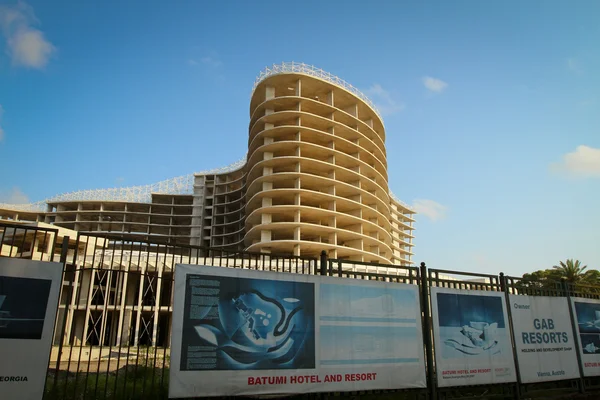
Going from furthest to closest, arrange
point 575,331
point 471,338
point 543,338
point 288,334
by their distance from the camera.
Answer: point 575,331 → point 543,338 → point 471,338 → point 288,334

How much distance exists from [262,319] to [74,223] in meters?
96.7

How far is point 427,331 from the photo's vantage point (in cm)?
1011

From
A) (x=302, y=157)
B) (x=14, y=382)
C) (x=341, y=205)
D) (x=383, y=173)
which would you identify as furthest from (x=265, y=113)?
(x=14, y=382)

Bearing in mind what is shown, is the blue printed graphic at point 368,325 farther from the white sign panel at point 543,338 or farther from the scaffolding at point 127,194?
the scaffolding at point 127,194

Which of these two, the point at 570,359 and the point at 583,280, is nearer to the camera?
the point at 570,359

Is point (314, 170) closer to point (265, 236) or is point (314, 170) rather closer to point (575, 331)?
point (265, 236)

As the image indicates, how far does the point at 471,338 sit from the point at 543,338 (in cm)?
280

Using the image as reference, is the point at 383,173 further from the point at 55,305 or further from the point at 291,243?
the point at 55,305

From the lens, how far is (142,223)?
95.2 metres

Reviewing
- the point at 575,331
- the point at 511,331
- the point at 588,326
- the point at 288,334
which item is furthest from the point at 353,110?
the point at 288,334

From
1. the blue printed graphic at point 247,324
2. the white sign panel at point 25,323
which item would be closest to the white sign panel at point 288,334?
the blue printed graphic at point 247,324

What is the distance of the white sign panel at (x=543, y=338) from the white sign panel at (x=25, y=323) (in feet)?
35.5

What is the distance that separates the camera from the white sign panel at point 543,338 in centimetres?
1143

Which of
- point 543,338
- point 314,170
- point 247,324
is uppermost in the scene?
point 314,170
